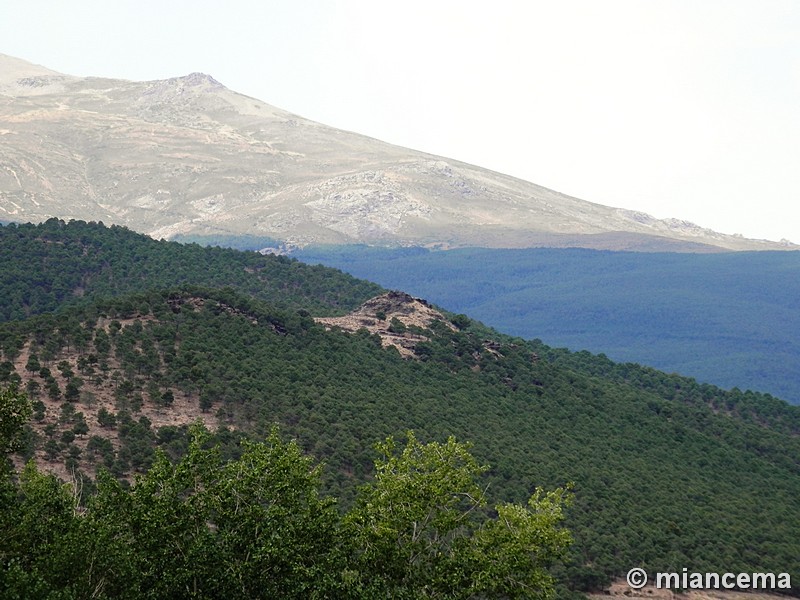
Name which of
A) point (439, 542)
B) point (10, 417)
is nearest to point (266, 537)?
point (439, 542)

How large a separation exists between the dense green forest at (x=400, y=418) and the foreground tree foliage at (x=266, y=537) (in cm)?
2049

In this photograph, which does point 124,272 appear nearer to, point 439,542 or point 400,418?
point 400,418

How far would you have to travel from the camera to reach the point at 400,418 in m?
84.1

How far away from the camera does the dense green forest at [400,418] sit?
68688 millimetres

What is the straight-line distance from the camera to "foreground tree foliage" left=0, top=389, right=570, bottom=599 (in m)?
31.6

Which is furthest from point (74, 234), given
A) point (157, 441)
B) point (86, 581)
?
point (86, 581)

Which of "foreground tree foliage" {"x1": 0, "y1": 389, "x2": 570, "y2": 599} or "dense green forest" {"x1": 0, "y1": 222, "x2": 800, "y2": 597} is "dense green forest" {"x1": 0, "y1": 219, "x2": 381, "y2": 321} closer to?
"dense green forest" {"x1": 0, "y1": 222, "x2": 800, "y2": 597}

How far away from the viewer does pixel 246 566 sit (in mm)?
31969

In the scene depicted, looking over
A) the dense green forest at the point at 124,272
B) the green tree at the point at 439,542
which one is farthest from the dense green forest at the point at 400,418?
the green tree at the point at 439,542

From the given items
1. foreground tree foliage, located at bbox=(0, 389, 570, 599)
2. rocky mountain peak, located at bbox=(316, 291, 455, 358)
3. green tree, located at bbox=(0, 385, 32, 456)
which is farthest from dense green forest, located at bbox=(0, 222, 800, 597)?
foreground tree foliage, located at bbox=(0, 389, 570, 599)

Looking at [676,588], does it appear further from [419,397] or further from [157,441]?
[157,441]

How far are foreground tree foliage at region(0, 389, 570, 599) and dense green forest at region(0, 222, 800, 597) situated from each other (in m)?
20.5

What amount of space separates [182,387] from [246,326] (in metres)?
16.0

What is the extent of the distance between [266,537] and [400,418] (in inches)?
2021
